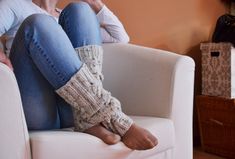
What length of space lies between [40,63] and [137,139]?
0.34 meters

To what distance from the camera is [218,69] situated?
2.12m

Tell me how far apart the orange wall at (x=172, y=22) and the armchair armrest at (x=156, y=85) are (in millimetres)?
634

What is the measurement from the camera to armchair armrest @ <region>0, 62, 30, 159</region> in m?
0.84

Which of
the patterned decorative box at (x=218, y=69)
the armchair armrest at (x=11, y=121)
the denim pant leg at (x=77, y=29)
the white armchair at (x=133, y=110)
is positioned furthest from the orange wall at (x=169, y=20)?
the armchair armrest at (x=11, y=121)

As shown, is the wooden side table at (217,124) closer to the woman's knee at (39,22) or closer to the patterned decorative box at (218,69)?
the patterned decorative box at (218,69)

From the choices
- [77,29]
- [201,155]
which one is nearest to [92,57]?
[77,29]

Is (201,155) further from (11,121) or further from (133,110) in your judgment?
(11,121)

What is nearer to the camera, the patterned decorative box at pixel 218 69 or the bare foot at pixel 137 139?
the bare foot at pixel 137 139

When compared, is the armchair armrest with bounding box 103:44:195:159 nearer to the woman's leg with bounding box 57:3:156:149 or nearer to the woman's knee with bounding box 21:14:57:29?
the woman's leg with bounding box 57:3:156:149

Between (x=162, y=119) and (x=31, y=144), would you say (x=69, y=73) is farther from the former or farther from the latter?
(x=162, y=119)

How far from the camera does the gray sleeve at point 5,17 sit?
51.5 inches

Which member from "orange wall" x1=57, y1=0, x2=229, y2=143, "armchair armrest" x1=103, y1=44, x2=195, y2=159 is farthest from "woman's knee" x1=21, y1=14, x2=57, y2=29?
"orange wall" x1=57, y1=0, x2=229, y2=143

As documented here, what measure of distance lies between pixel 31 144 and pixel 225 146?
4.88 ft

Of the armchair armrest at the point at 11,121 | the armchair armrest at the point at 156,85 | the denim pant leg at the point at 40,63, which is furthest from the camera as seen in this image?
the armchair armrest at the point at 156,85
